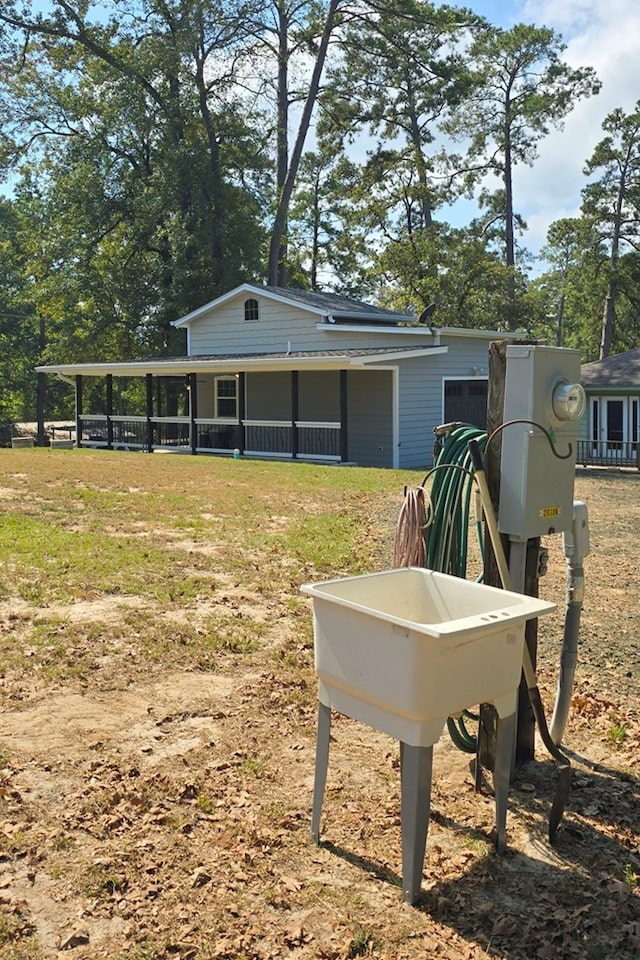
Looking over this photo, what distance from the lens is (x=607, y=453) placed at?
24.1 meters

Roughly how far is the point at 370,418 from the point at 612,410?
829cm

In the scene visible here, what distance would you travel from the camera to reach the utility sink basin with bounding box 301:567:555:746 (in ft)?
9.25

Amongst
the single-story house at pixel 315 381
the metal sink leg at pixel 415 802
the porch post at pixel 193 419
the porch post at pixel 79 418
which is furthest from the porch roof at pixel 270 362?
the metal sink leg at pixel 415 802

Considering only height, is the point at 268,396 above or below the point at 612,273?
below

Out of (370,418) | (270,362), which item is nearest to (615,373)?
(370,418)

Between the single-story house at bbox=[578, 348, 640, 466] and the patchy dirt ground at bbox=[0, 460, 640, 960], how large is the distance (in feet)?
65.0

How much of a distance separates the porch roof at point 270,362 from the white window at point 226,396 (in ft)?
3.57

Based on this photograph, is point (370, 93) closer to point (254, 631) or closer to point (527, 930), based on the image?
point (254, 631)

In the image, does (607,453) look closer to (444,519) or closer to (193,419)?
(193,419)

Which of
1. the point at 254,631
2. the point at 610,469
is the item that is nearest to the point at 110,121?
A: the point at 610,469

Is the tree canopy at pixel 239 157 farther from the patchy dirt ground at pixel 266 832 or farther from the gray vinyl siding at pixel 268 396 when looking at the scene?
the patchy dirt ground at pixel 266 832

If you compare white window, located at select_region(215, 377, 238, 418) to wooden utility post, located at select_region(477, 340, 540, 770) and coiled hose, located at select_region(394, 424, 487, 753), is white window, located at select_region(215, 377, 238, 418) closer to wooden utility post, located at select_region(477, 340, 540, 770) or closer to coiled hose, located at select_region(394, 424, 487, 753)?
coiled hose, located at select_region(394, 424, 487, 753)

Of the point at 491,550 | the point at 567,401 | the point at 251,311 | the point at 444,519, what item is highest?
the point at 251,311

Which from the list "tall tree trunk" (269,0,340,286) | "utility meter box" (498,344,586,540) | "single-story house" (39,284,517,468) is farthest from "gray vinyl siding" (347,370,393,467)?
"utility meter box" (498,344,586,540)
